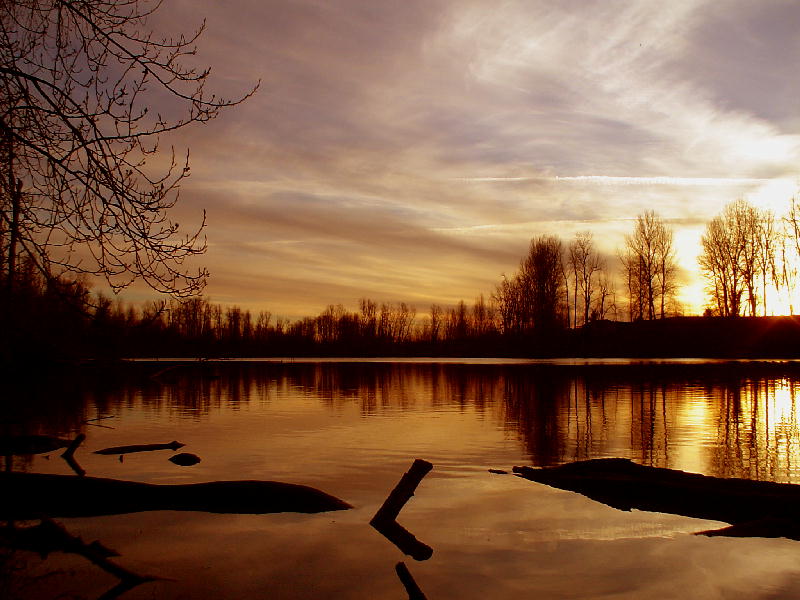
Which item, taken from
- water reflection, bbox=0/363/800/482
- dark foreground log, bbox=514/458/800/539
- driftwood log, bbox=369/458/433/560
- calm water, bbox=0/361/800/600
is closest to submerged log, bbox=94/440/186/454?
calm water, bbox=0/361/800/600

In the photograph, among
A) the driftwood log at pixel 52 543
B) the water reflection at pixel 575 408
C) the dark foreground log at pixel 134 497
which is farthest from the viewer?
the water reflection at pixel 575 408

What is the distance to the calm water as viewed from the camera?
27.2ft

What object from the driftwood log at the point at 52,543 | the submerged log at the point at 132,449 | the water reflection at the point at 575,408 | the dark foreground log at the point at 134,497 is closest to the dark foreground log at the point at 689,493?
the water reflection at the point at 575,408

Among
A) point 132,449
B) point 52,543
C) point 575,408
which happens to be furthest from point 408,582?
point 575,408

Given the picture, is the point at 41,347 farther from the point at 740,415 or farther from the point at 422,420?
the point at 740,415

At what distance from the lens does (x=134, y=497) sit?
11039 mm

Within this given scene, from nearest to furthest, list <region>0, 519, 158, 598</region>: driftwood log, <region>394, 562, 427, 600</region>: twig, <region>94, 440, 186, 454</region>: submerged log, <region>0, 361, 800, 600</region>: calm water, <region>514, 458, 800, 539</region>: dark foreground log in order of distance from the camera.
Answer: <region>394, 562, 427, 600</region>: twig < <region>0, 361, 800, 600</region>: calm water < <region>0, 519, 158, 598</region>: driftwood log < <region>514, 458, 800, 539</region>: dark foreground log < <region>94, 440, 186, 454</region>: submerged log

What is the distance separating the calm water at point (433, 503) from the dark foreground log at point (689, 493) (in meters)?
0.23

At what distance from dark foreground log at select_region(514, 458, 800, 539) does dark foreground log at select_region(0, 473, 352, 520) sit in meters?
4.71

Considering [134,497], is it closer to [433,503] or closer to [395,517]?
[395,517]

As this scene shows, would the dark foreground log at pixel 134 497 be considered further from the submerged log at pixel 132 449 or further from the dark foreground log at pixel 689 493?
the submerged log at pixel 132 449

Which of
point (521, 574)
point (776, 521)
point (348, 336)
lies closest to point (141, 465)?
point (521, 574)

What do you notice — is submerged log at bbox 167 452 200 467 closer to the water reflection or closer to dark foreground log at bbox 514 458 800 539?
the water reflection

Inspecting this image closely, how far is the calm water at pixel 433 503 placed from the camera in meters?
8.30
